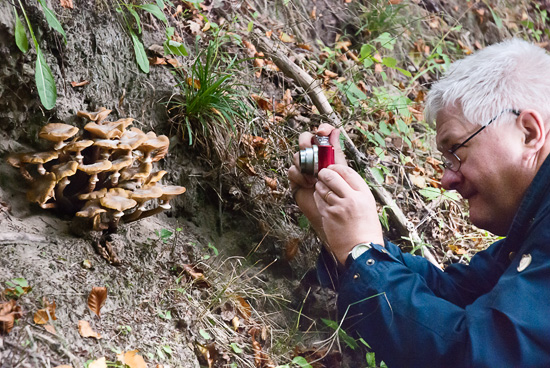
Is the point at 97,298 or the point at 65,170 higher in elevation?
the point at 65,170

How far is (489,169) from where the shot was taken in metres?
2.13

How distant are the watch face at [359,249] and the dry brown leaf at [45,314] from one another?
50.1 inches

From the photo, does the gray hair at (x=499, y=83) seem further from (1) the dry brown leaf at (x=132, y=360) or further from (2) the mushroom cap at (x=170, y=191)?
(1) the dry brown leaf at (x=132, y=360)

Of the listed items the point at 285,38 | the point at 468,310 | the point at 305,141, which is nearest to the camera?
the point at 468,310

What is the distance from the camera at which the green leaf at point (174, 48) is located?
327cm

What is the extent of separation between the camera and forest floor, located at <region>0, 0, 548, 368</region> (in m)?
2.29

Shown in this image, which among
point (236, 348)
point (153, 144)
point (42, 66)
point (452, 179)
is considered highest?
point (42, 66)

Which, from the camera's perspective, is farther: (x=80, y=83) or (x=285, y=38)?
(x=285, y=38)

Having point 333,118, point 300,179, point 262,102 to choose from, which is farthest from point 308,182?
point 333,118

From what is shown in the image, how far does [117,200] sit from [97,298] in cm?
46

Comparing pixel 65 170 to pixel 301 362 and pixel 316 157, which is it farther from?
pixel 301 362

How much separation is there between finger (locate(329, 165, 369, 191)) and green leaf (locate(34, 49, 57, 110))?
1.39m

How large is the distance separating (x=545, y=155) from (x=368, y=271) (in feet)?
2.77

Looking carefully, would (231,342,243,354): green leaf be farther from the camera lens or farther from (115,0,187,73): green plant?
(115,0,187,73): green plant
